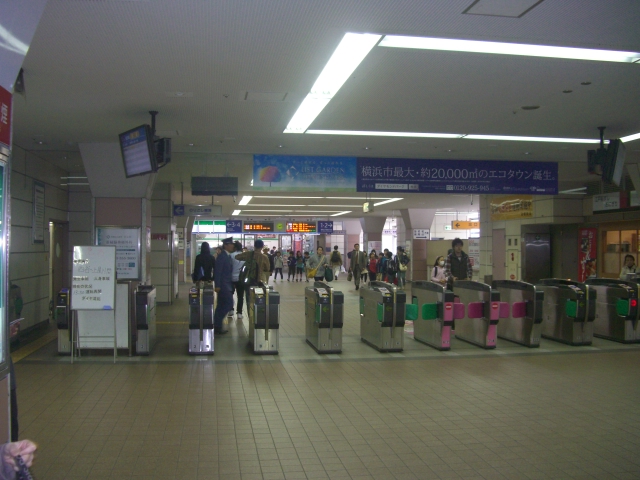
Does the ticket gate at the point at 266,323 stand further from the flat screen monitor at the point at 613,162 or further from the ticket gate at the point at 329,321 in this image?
the flat screen monitor at the point at 613,162

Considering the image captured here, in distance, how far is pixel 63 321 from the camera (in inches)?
308

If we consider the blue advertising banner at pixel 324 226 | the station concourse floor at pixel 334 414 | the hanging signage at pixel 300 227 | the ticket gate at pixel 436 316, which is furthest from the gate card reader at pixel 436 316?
the blue advertising banner at pixel 324 226

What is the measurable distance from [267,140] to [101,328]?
3953 mm

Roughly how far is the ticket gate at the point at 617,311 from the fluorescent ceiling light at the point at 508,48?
5.07 meters

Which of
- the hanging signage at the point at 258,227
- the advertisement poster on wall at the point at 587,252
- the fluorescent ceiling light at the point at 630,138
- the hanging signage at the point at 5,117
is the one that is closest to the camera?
the hanging signage at the point at 5,117

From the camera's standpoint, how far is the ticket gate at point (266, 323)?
802cm

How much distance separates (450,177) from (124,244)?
6.27 m

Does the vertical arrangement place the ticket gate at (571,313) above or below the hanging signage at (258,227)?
below

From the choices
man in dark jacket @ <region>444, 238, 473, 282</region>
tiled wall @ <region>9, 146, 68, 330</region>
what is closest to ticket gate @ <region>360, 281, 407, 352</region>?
man in dark jacket @ <region>444, 238, 473, 282</region>

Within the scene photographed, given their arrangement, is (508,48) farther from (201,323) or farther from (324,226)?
(324,226)

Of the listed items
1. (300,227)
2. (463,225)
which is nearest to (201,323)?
(300,227)

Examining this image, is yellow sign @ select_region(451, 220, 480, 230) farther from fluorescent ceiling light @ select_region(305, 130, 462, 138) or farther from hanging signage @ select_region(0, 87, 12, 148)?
hanging signage @ select_region(0, 87, 12, 148)

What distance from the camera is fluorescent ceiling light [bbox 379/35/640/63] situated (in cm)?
489

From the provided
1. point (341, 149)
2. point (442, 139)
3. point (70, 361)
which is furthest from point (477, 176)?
point (70, 361)
